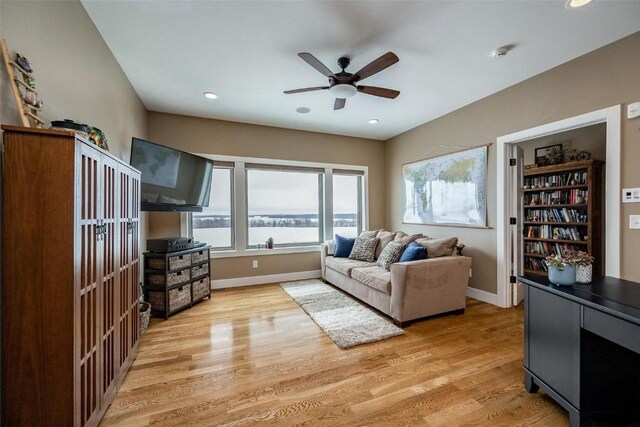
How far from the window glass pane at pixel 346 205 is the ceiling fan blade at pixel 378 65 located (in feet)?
8.81

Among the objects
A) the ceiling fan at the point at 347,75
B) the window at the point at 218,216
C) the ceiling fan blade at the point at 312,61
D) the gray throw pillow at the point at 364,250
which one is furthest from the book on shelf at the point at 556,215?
the window at the point at 218,216

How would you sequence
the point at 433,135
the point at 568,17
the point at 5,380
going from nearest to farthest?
the point at 5,380
the point at 568,17
the point at 433,135

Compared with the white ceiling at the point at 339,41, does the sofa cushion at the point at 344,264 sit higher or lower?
lower

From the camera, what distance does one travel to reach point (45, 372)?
1168 mm

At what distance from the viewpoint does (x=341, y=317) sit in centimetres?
296

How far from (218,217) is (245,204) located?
1.54 feet

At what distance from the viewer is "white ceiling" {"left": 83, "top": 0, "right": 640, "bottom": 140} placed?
1.90m

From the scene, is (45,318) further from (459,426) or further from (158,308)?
(459,426)

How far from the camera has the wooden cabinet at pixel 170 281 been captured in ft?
9.66

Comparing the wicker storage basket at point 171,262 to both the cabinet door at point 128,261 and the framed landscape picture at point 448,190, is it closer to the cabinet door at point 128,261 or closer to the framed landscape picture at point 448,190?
the cabinet door at point 128,261

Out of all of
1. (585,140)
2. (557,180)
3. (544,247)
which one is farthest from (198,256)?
(585,140)

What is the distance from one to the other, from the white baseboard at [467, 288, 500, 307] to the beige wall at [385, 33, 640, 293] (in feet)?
0.24

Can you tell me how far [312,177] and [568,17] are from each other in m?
3.59

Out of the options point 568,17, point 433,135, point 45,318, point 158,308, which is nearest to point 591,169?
point 433,135
